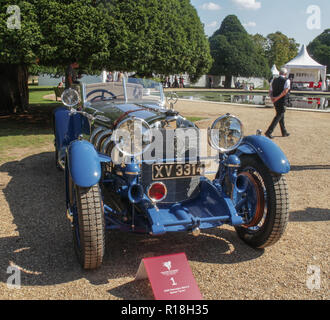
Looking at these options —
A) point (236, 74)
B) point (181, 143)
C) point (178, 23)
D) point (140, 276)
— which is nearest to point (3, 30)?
point (178, 23)

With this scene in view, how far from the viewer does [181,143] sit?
3568 mm

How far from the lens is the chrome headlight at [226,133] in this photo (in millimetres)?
3568

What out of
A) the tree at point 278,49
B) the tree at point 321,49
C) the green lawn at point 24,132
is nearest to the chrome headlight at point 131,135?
the green lawn at point 24,132

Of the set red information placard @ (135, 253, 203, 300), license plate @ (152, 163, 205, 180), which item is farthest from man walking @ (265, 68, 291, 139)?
red information placard @ (135, 253, 203, 300)

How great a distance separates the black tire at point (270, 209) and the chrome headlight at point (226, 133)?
0.29m

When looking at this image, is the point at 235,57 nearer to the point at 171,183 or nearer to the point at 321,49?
the point at 321,49

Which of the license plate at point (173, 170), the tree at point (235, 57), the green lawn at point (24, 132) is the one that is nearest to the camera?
the license plate at point (173, 170)

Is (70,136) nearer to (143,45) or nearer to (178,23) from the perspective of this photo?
(143,45)

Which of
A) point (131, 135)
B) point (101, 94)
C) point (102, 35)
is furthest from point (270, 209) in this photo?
point (102, 35)

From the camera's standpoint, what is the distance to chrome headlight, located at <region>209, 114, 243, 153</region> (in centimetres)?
357

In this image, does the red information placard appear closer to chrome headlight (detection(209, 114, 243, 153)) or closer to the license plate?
the license plate

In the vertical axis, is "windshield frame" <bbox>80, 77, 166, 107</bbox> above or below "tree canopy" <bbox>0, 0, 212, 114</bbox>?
below

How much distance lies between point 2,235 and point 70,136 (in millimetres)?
2019

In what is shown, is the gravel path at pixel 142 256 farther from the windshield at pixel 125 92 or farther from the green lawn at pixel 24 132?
the green lawn at pixel 24 132
